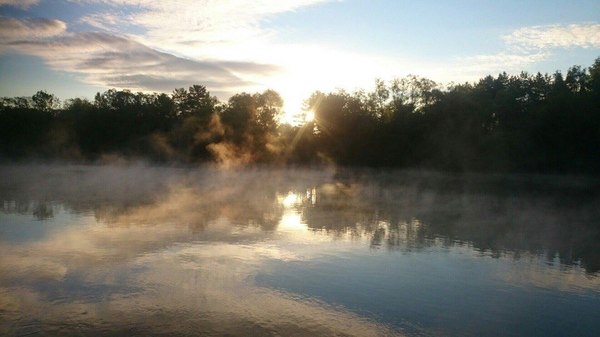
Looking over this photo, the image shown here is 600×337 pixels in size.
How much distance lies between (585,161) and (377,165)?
71.2 feet

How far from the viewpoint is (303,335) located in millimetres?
6844

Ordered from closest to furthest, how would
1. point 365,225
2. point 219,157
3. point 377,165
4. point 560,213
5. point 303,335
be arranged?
1. point 303,335
2. point 365,225
3. point 560,213
4. point 219,157
5. point 377,165

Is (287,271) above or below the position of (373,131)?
below

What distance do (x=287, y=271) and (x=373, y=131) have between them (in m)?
48.0

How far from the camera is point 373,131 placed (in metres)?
56.8

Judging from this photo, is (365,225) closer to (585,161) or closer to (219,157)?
(219,157)

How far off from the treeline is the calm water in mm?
33452

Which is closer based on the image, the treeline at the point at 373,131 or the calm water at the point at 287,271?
the calm water at the point at 287,271

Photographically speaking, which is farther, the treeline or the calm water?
the treeline

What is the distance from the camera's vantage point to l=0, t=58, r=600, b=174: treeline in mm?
50188

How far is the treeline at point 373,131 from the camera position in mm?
50188

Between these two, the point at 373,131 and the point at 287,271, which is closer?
the point at 287,271

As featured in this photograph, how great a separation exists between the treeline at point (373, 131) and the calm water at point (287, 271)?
1317 inches

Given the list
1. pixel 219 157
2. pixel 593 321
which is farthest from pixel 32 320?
pixel 219 157
